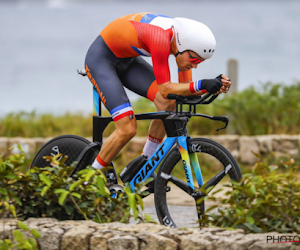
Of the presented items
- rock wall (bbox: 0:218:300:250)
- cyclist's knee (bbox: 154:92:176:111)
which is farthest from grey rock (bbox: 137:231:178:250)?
cyclist's knee (bbox: 154:92:176:111)

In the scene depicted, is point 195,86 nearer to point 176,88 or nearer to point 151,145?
point 176,88

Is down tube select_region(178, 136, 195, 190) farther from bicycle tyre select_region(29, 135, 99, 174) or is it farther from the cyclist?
bicycle tyre select_region(29, 135, 99, 174)

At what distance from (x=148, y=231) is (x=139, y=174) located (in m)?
1.23

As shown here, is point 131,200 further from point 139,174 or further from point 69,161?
point 69,161

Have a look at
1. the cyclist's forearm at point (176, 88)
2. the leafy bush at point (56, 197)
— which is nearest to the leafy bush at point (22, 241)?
the leafy bush at point (56, 197)

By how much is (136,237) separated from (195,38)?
1.58 meters

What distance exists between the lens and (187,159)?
330cm

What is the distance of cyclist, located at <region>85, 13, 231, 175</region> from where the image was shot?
3.20 metres

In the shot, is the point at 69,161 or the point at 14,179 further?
the point at 69,161

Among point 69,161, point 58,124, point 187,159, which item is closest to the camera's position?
point 187,159

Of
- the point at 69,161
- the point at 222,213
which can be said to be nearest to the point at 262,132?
the point at 69,161

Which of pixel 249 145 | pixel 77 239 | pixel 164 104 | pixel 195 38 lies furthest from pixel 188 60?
pixel 249 145

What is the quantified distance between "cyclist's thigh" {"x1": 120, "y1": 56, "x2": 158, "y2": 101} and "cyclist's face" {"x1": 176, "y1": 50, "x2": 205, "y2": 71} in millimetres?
457

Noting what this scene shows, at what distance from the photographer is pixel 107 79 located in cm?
356
